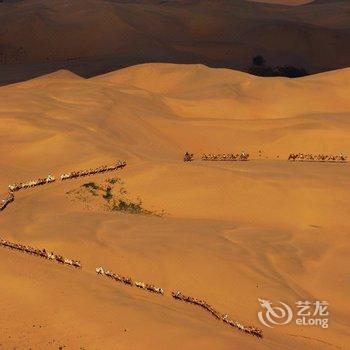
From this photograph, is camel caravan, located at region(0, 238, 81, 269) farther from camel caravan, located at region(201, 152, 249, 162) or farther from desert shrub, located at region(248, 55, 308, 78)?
desert shrub, located at region(248, 55, 308, 78)

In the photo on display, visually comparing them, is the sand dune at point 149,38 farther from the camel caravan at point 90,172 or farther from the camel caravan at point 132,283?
the camel caravan at point 132,283

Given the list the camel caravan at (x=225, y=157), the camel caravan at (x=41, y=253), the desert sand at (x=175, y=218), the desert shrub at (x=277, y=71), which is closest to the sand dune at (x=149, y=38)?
the desert shrub at (x=277, y=71)

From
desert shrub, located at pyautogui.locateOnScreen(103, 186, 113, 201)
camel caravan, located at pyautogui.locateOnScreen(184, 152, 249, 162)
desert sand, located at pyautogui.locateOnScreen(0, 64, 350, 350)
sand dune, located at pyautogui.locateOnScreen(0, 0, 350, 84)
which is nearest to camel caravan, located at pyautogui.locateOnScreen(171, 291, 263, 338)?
desert sand, located at pyautogui.locateOnScreen(0, 64, 350, 350)

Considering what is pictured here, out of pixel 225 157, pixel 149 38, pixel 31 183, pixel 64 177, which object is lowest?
pixel 31 183

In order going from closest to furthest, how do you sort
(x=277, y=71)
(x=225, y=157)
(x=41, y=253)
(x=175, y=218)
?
(x=41, y=253) → (x=175, y=218) → (x=225, y=157) → (x=277, y=71)

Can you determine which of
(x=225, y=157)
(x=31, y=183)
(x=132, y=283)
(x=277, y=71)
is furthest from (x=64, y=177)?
(x=277, y=71)

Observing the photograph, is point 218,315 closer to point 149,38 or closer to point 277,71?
point 277,71
